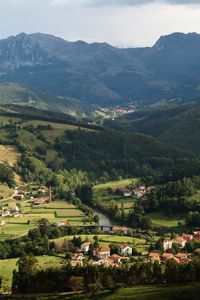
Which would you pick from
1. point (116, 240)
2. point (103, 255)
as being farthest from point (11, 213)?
point (103, 255)

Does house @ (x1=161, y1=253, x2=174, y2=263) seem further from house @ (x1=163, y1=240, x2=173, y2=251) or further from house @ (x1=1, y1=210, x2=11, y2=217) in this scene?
house @ (x1=1, y1=210, x2=11, y2=217)

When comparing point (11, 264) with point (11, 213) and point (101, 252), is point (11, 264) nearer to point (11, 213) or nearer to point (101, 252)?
point (101, 252)

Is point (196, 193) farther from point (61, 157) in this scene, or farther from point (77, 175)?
point (61, 157)

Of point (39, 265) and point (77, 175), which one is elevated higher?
point (77, 175)

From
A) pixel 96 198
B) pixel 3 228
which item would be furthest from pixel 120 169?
pixel 3 228

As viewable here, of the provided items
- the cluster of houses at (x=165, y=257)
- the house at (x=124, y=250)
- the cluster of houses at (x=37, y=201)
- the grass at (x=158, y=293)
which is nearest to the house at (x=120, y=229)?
the house at (x=124, y=250)
